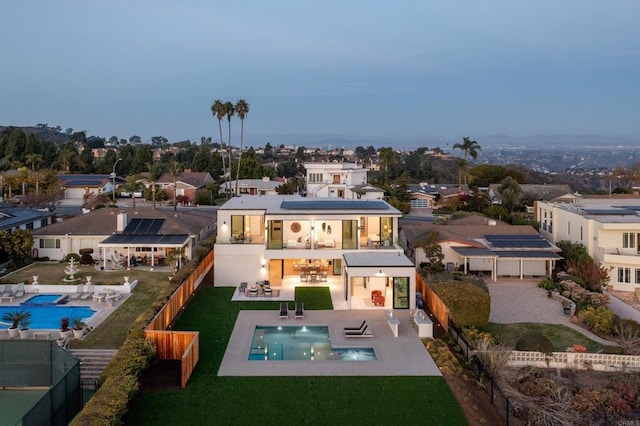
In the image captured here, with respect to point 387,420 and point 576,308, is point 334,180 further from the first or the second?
point 387,420

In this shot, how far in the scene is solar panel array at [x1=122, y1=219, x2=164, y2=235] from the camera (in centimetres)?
2983

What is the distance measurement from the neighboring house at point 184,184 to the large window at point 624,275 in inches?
1888

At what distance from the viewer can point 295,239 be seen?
25766mm

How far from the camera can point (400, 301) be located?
21.1m

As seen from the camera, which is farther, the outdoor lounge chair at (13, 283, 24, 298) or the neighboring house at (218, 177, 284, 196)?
the neighboring house at (218, 177, 284, 196)

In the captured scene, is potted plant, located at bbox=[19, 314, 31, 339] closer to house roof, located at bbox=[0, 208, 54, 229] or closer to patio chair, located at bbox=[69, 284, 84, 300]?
patio chair, located at bbox=[69, 284, 84, 300]

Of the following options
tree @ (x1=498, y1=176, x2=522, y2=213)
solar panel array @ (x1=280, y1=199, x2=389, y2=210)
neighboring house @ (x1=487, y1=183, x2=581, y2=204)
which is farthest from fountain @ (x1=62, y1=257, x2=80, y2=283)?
neighboring house @ (x1=487, y1=183, x2=581, y2=204)

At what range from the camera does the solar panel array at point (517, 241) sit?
28.8 meters

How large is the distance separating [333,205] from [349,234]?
2.17 meters

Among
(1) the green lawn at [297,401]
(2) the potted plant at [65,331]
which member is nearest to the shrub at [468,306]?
(1) the green lawn at [297,401]

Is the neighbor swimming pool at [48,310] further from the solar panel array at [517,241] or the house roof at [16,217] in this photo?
the solar panel array at [517,241]

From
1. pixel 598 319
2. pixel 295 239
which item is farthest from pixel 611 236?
pixel 295 239

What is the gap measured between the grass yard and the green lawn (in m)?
5.94

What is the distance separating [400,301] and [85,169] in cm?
7568
